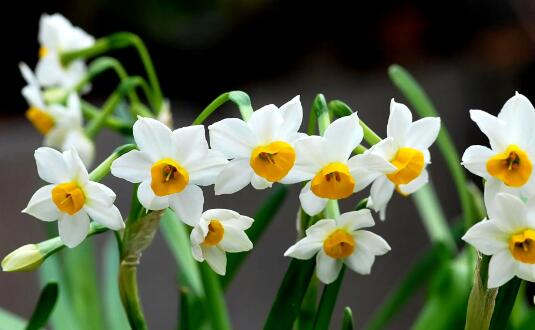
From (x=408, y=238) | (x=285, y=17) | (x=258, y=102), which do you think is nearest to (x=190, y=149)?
(x=408, y=238)

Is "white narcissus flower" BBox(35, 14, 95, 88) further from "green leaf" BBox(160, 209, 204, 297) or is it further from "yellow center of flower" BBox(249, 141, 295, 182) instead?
"yellow center of flower" BBox(249, 141, 295, 182)

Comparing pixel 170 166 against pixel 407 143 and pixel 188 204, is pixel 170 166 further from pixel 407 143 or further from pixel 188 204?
pixel 407 143

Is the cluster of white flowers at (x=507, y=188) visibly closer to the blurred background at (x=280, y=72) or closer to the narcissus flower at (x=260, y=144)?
the narcissus flower at (x=260, y=144)

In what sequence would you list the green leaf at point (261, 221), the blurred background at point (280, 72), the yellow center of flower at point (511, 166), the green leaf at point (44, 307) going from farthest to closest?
the blurred background at point (280, 72)
the green leaf at point (261, 221)
the green leaf at point (44, 307)
the yellow center of flower at point (511, 166)

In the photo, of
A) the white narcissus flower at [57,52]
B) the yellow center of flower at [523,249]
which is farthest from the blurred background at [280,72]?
the yellow center of flower at [523,249]

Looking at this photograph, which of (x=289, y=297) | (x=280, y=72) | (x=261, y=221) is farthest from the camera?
(x=280, y=72)

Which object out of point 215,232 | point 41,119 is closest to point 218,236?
point 215,232

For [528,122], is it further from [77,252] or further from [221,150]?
[77,252]
